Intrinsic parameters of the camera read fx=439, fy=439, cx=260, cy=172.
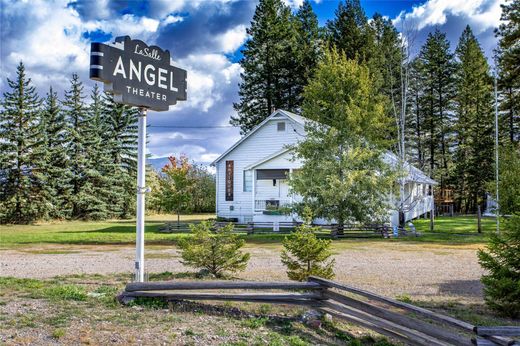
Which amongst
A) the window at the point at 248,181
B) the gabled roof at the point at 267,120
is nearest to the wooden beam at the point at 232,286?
the gabled roof at the point at 267,120

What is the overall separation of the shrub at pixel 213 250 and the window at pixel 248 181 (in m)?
19.5

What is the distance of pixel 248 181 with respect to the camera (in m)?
29.4

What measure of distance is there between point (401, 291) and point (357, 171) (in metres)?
13.0

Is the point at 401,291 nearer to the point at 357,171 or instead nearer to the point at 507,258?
the point at 507,258

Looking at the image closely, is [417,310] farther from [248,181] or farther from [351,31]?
[351,31]

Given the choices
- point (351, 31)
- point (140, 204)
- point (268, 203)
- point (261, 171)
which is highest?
point (351, 31)

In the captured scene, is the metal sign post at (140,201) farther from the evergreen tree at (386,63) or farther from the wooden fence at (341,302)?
the evergreen tree at (386,63)

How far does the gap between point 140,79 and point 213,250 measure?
3.99 meters

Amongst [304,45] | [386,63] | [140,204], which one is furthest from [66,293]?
[304,45]

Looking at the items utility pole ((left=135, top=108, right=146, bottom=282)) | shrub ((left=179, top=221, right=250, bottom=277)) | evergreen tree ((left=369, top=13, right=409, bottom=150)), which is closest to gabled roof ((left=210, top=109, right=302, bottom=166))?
evergreen tree ((left=369, top=13, right=409, bottom=150))

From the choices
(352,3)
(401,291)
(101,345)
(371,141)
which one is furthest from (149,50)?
(352,3)

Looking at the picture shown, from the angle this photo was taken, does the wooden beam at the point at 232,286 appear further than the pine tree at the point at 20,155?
No

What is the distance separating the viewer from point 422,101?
4672cm

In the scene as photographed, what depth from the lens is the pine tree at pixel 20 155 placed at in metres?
33.0
